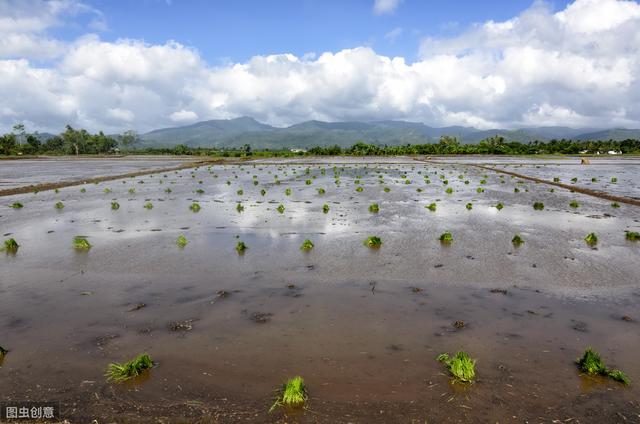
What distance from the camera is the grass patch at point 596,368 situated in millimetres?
5874

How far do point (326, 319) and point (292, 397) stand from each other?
8.74 feet

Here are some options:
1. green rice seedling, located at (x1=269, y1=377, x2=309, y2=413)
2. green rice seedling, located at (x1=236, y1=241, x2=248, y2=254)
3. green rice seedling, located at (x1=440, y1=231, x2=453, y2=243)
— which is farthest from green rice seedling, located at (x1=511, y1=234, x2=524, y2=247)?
green rice seedling, located at (x1=269, y1=377, x2=309, y2=413)

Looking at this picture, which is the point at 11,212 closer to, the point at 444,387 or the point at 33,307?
the point at 33,307

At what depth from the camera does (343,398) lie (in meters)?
5.55

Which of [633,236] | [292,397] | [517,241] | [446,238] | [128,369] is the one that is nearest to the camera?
[292,397]

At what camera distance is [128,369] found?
606cm

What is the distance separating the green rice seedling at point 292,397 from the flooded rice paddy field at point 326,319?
136mm

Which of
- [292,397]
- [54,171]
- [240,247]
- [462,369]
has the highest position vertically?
[54,171]

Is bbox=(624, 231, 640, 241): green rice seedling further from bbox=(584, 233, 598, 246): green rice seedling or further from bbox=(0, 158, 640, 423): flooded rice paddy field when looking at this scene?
bbox=(584, 233, 598, 246): green rice seedling

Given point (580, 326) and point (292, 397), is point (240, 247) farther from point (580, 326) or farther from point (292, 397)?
point (580, 326)

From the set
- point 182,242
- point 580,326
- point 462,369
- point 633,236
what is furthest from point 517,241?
point 182,242

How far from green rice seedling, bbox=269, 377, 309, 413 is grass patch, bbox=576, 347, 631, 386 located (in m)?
4.49

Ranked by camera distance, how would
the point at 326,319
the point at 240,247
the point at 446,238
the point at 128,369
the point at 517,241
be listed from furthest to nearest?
the point at 446,238, the point at 517,241, the point at 240,247, the point at 326,319, the point at 128,369

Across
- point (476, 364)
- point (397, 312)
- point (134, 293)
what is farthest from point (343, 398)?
point (134, 293)
